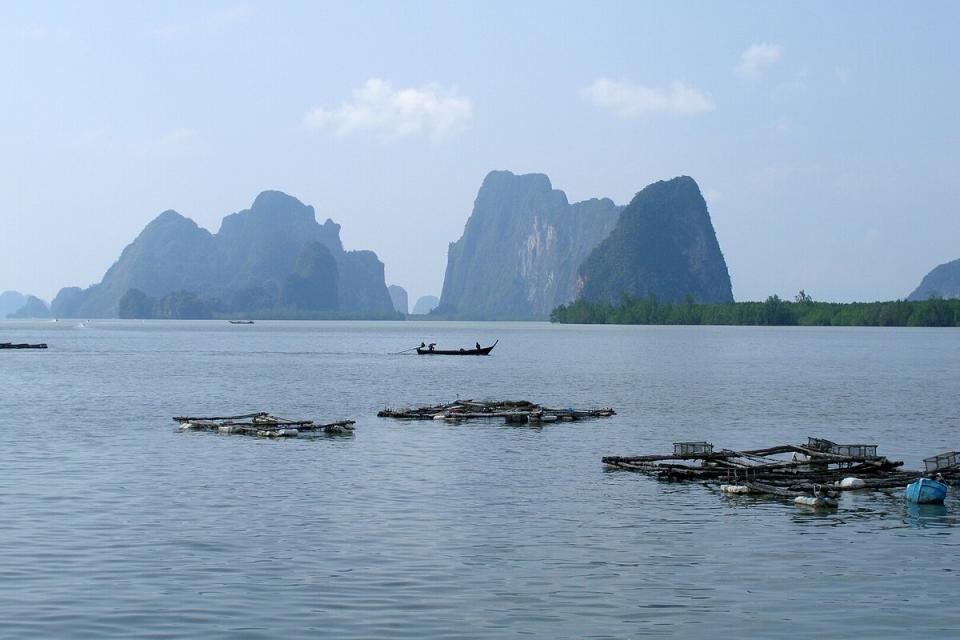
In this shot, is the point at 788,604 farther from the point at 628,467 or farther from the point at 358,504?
the point at 628,467

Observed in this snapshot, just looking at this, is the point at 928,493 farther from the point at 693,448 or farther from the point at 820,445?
the point at 820,445

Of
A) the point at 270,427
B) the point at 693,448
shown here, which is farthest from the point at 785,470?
the point at 270,427

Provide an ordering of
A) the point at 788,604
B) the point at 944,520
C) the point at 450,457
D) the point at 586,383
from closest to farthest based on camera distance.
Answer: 1. the point at 788,604
2. the point at 944,520
3. the point at 450,457
4. the point at 586,383

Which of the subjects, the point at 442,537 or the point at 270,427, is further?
the point at 270,427

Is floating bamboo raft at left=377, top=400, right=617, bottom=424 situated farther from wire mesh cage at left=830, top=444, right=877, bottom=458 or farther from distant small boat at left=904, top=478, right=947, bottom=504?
distant small boat at left=904, top=478, right=947, bottom=504

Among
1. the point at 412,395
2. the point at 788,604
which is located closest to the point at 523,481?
the point at 788,604

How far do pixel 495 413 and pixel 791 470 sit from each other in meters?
17.5

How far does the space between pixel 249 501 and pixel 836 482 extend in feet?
47.4

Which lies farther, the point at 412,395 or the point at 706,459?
the point at 412,395

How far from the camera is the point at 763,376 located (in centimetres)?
8100

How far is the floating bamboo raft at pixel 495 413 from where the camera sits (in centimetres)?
4606

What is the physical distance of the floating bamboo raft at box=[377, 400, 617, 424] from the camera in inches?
1813

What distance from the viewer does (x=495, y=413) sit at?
155 feet

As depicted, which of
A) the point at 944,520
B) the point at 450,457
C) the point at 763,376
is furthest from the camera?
the point at 763,376
